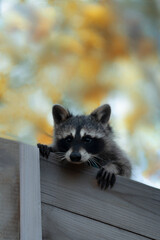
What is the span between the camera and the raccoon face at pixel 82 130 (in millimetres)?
3889

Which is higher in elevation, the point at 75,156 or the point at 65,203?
the point at 75,156

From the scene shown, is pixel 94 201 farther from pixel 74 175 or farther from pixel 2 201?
pixel 2 201

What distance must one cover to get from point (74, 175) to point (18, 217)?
1.69 feet

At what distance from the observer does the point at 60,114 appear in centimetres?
430

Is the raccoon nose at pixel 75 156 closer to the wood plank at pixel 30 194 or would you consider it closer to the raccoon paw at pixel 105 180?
the raccoon paw at pixel 105 180

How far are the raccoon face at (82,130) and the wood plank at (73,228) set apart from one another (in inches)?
51.3

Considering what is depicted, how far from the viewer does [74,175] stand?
2422 mm

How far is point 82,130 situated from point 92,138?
124 mm

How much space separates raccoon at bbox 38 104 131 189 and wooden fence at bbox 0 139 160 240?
1066 millimetres

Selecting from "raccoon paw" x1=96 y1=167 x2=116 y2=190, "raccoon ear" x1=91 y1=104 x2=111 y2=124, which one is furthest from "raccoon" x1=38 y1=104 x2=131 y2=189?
"raccoon paw" x1=96 y1=167 x2=116 y2=190

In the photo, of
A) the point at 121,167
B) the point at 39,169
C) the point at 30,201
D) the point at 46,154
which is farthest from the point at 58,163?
the point at 121,167

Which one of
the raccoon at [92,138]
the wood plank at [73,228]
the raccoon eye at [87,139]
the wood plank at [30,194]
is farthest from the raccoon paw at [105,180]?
the raccoon eye at [87,139]

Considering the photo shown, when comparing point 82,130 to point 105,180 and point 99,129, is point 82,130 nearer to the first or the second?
point 99,129

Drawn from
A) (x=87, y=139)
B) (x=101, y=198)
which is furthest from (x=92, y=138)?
(x=101, y=198)
